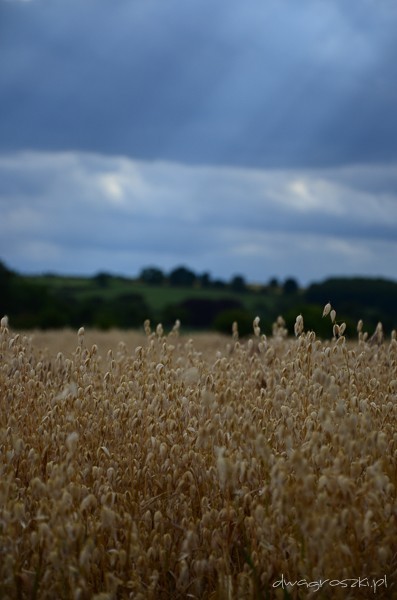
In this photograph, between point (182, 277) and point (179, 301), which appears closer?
point (179, 301)

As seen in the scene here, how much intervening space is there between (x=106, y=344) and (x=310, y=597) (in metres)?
12.9

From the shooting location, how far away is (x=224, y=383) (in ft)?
16.3

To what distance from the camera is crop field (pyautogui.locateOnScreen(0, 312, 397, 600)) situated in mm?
3309

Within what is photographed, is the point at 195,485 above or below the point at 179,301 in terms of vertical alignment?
below

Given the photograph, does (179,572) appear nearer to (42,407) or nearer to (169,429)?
(169,429)

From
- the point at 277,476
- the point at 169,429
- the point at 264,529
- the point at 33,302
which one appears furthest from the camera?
the point at 33,302

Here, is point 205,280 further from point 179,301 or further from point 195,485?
point 195,485

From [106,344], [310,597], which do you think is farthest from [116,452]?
[106,344]

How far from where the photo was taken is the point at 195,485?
13.2 feet

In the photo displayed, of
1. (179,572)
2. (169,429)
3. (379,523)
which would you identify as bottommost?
(179,572)

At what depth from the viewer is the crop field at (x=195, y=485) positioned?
3309 millimetres

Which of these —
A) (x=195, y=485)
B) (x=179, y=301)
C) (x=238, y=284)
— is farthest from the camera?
(x=238, y=284)

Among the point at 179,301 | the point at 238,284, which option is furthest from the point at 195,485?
the point at 238,284

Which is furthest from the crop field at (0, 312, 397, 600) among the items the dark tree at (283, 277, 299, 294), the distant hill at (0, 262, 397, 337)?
the dark tree at (283, 277, 299, 294)
